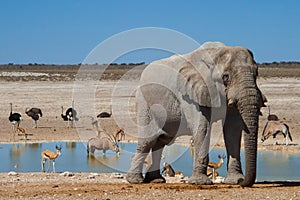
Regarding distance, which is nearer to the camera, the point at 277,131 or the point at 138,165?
the point at 138,165

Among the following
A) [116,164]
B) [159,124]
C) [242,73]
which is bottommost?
[116,164]

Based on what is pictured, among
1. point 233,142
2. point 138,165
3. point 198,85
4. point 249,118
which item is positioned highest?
point 198,85

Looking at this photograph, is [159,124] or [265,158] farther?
[265,158]

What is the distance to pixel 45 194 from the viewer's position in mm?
10492

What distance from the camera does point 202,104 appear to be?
38.1 ft

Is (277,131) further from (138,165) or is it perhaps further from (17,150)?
(138,165)

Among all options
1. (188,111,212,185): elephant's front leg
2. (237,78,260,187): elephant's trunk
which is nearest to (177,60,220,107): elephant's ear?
(188,111,212,185): elephant's front leg

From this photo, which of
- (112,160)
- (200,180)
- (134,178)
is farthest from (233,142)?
(112,160)

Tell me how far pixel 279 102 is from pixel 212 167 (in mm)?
28666

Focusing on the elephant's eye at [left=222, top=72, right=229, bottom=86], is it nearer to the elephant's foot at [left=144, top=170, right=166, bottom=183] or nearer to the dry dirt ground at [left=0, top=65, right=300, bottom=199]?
the dry dirt ground at [left=0, top=65, right=300, bottom=199]

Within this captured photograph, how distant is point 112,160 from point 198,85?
10.5m

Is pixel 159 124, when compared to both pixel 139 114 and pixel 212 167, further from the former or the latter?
pixel 212 167

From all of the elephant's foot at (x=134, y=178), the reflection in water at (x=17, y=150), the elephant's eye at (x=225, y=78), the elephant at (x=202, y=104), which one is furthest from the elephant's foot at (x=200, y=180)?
the reflection in water at (x=17, y=150)

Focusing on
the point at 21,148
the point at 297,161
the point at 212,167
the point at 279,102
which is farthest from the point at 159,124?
the point at 279,102
